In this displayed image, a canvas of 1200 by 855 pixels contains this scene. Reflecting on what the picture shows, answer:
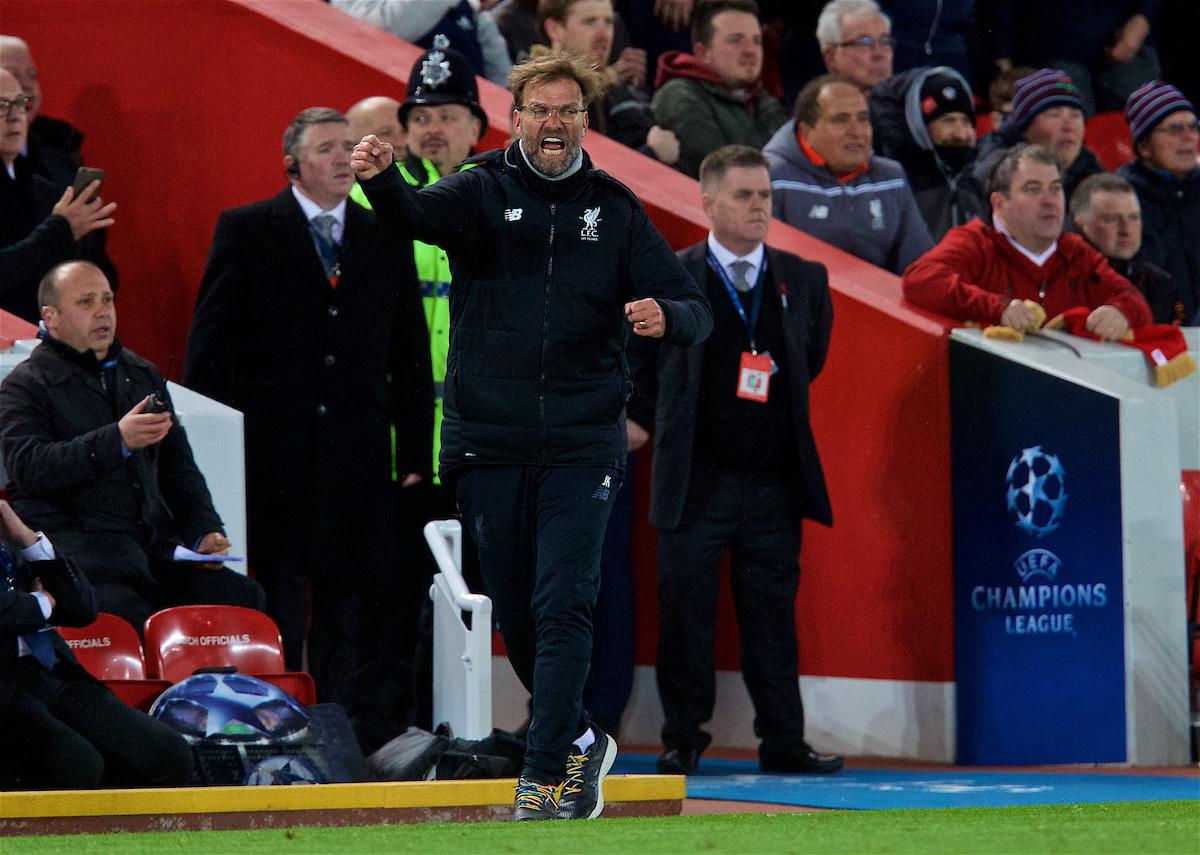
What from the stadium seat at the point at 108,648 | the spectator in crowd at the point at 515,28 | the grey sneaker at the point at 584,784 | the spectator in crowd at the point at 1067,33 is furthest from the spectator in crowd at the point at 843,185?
the grey sneaker at the point at 584,784

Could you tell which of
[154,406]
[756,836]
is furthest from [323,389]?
[756,836]

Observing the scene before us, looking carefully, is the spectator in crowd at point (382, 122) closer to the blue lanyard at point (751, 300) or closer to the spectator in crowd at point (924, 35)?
the blue lanyard at point (751, 300)

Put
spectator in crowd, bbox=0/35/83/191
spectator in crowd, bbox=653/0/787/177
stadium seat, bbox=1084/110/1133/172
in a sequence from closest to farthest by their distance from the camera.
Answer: spectator in crowd, bbox=0/35/83/191
spectator in crowd, bbox=653/0/787/177
stadium seat, bbox=1084/110/1133/172

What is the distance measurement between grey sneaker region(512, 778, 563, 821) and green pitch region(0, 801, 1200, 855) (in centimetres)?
15

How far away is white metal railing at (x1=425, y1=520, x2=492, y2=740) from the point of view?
18.7ft

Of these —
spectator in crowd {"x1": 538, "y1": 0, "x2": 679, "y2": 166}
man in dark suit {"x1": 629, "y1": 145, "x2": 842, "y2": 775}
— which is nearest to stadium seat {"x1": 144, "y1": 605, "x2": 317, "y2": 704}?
man in dark suit {"x1": 629, "y1": 145, "x2": 842, "y2": 775}

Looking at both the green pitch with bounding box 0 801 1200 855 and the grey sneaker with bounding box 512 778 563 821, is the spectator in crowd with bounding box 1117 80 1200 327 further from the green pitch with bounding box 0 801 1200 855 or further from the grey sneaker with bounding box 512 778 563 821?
the grey sneaker with bounding box 512 778 563 821

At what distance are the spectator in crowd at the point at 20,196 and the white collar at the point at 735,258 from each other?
2336 millimetres

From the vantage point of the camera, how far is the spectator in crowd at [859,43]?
29.2ft

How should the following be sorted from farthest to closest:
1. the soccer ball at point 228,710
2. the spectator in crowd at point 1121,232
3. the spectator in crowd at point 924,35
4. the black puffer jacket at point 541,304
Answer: the spectator in crowd at point 924,35 → the spectator in crowd at point 1121,232 → the soccer ball at point 228,710 → the black puffer jacket at point 541,304

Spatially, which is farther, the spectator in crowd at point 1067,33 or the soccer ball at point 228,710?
the spectator in crowd at point 1067,33

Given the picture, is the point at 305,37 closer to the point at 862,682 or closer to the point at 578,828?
the point at 862,682

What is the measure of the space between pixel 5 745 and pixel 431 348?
237 cm

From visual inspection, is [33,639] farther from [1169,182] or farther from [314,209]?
[1169,182]
